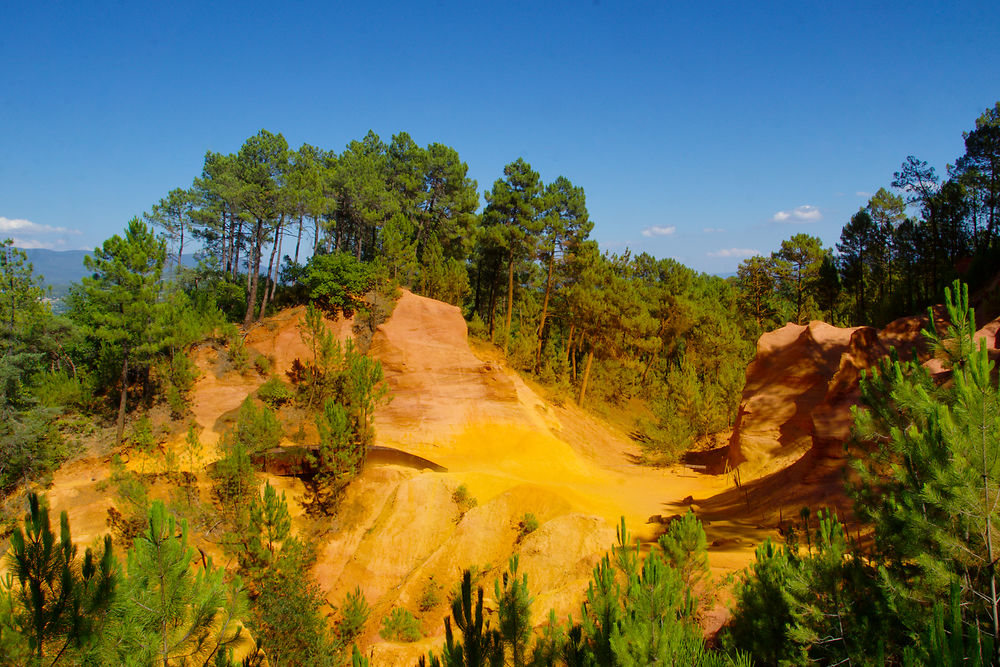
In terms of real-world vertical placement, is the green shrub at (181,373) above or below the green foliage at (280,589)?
above

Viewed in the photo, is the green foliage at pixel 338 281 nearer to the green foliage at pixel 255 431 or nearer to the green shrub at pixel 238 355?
the green shrub at pixel 238 355

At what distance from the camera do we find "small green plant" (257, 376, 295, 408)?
27.0 m

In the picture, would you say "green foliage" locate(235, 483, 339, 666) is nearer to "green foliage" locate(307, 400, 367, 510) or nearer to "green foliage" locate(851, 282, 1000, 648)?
"green foliage" locate(307, 400, 367, 510)

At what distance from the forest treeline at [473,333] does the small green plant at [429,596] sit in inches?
79.8

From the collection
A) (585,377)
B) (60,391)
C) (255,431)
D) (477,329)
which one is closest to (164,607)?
(255,431)

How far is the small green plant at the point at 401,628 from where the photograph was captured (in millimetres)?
15683

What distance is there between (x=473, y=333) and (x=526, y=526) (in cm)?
2201

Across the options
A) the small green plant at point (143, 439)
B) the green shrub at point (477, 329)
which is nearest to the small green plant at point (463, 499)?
the small green plant at point (143, 439)

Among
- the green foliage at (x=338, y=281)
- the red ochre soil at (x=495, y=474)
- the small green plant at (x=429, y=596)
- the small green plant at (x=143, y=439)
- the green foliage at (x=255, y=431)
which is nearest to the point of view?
the red ochre soil at (x=495, y=474)

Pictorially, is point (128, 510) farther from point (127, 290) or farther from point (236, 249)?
point (236, 249)

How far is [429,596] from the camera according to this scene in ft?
56.9

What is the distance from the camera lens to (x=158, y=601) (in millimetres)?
6066

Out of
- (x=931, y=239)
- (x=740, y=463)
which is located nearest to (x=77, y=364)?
(x=740, y=463)

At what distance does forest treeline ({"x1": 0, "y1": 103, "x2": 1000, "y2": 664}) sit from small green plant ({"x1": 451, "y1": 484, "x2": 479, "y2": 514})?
471 cm
